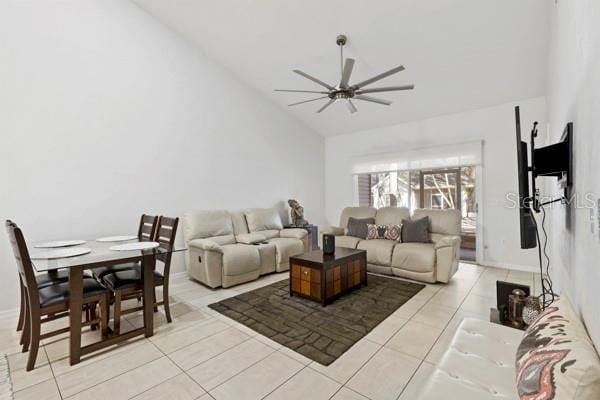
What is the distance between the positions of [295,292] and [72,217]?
2718mm

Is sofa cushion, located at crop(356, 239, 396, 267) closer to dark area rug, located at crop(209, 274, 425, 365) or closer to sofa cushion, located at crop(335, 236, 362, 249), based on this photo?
sofa cushion, located at crop(335, 236, 362, 249)

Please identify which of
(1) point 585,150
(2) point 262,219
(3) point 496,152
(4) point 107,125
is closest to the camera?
(1) point 585,150

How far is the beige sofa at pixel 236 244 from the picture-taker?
11.9ft

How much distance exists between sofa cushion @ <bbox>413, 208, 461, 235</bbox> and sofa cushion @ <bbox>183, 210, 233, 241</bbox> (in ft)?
10.2

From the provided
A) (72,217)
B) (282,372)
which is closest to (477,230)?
(282,372)

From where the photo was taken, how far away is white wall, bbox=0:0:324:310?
2.91 m

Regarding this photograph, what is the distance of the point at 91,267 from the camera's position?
2.11m

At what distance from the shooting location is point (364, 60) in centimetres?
394

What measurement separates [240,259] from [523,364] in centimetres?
314

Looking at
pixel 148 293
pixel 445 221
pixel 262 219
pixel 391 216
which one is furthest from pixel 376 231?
pixel 148 293

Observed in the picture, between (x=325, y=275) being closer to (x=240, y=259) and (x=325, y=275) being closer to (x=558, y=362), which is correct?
(x=240, y=259)

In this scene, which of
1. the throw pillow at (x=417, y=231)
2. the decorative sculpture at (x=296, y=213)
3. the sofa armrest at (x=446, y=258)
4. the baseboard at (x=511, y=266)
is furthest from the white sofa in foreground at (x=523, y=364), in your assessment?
the decorative sculpture at (x=296, y=213)

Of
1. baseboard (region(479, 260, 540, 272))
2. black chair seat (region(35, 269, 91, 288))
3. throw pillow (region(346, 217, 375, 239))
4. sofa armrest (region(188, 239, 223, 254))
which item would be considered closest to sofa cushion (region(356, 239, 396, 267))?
throw pillow (region(346, 217, 375, 239))

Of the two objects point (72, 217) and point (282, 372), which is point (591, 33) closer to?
point (282, 372)
